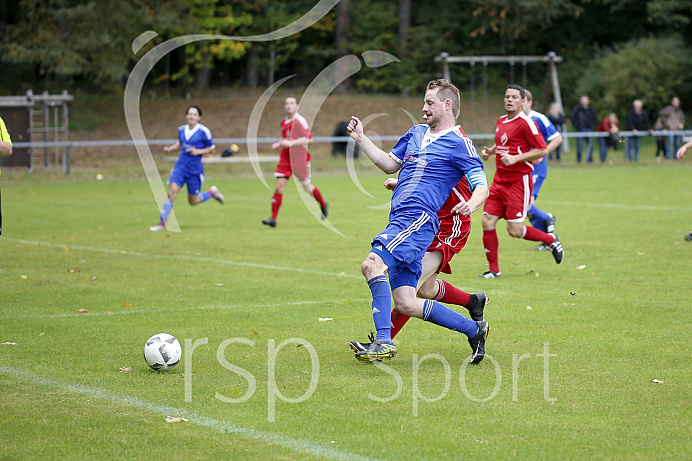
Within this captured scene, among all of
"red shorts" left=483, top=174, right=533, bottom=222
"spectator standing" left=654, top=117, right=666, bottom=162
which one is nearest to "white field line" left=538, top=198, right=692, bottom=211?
"red shorts" left=483, top=174, right=533, bottom=222

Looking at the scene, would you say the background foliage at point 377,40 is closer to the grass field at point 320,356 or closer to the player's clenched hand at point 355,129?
the grass field at point 320,356

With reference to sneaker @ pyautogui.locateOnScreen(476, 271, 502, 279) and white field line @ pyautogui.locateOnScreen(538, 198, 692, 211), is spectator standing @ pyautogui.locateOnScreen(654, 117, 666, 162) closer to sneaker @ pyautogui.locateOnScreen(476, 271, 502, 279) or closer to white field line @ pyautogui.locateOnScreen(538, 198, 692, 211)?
white field line @ pyautogui.locateOnScreen(538, 198, 692, 211)

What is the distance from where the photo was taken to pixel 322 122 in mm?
43875

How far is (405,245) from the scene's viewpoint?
599 centimetres

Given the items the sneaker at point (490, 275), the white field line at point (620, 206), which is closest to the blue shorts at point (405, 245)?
the sneaker at point (490, 275)

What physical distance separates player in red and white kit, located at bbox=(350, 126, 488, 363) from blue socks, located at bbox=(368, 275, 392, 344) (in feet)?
0.59

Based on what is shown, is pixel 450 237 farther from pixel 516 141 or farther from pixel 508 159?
pixel 516 141

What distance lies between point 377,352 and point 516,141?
5230 millimetres

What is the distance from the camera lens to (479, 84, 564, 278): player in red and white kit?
1015cm

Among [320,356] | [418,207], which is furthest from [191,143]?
[418,207]

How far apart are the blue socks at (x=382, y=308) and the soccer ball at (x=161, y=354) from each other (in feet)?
4.60

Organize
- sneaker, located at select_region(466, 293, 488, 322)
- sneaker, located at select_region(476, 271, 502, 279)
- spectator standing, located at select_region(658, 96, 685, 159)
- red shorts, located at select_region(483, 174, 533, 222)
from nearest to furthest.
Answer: sneaker, located at select_region(466, 293, 488, 322) < sneaker, located at select_region(476, 271, 502, 279) < red shorts, located at select_region(483, 174, 533, 222) < spectator standing, located at select_region(658, 96, 685, 159)

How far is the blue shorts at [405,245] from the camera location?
19.7 feet

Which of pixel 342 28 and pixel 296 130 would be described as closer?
pixel 296 130
